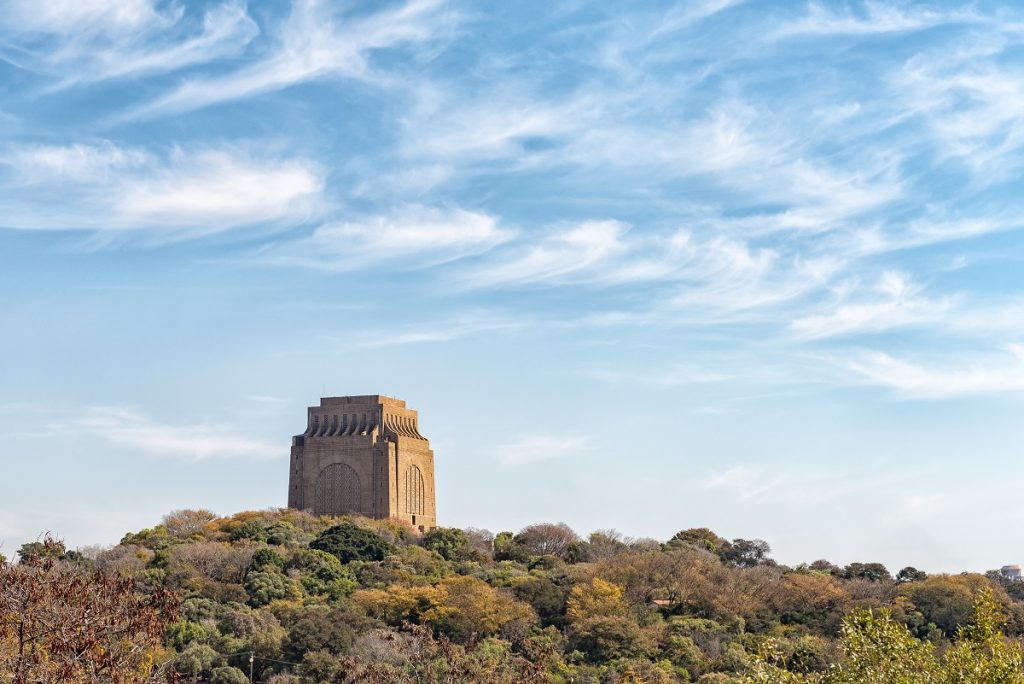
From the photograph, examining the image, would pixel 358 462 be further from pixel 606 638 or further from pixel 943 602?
pixel 943 602

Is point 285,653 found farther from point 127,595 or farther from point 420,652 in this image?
point 127,595

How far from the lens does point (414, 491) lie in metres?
83.2

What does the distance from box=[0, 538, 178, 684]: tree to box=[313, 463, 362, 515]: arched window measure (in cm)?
5562

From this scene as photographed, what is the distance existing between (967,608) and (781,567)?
57.9ft

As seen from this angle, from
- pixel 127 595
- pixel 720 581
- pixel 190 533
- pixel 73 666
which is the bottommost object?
pixel 73 666

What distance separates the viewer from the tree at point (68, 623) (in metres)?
20.7

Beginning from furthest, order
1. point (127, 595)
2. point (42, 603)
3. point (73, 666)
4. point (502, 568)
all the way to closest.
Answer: point (502, 568)
point (127, 595)
point (42, 603)
point (73, 666)

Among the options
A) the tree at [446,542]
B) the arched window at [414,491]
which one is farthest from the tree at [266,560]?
the arched window at [414,491]

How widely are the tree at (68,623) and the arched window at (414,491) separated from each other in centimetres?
5701

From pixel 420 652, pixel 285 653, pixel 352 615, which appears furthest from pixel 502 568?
pixel 420 652

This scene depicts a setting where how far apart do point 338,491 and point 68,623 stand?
59422 mm

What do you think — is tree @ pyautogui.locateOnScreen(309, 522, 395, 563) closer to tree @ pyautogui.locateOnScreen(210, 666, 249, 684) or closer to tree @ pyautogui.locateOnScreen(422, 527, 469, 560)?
tree @ pyautogui.locateOnScreen(422, 527, 469, 560)

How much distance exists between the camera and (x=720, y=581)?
64.9 m

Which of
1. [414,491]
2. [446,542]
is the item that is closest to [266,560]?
[446,542]
